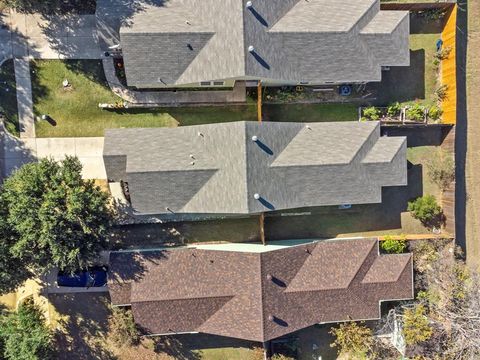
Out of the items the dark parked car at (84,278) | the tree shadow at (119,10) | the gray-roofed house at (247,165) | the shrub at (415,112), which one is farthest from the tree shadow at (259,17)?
the dark parked car at (84,278)

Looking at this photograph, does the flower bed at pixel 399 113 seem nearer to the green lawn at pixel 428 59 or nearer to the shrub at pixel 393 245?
the green lawn at pixel 428 59

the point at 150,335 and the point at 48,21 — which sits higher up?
the point at 48,21

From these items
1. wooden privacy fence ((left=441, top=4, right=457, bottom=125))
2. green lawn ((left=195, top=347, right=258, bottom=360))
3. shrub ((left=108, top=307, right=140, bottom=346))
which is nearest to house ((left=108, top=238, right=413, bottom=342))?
shrub ((left=108, top=307, right=140, bottom=346))

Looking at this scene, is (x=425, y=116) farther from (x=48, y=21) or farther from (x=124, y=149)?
(x=48, y=21)

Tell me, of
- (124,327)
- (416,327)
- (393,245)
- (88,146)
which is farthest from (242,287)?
(88,146)

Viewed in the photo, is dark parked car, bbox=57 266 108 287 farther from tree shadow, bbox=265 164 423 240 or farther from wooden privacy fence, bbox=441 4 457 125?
wooden privacy fence, bbox=441 4 457 125

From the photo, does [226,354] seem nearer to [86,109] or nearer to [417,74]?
[86,109]

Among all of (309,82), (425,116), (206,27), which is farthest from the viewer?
(425,116)

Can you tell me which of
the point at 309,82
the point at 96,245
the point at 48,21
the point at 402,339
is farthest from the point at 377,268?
the point at 48,21
